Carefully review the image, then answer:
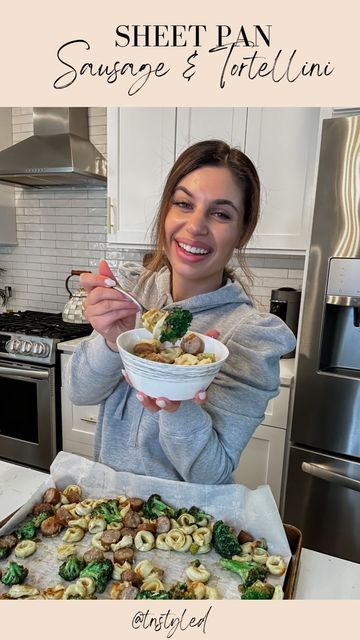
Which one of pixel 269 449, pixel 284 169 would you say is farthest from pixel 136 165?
pixel 269 449

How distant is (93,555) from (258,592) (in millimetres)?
252

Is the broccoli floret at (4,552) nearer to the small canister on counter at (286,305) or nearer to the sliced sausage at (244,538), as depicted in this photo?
the sliced sausage at (244,538)

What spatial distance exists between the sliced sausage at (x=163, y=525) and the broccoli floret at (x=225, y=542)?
0.08 m

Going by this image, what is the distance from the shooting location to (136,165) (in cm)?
197

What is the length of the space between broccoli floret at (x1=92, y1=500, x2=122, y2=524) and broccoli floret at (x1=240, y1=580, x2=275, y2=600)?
9.7 inches

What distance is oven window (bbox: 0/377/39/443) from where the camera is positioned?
2.05 metres

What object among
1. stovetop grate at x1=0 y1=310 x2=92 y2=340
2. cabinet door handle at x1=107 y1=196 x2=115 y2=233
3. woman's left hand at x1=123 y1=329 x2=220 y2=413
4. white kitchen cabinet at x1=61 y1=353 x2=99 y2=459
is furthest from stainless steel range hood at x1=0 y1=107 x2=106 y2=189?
woman's left hand at x1=123 y1=329 x2=220 y2=413

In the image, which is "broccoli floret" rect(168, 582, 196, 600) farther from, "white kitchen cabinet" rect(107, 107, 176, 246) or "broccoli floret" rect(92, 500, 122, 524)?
"white kitchen cabinet" rect(107, 107, 176, 246)

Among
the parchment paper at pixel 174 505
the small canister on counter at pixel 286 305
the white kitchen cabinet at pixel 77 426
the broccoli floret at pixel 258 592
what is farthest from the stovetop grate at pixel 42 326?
the broccoli floret at pixel 258 592

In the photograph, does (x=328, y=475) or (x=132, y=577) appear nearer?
(x=132, y=577)

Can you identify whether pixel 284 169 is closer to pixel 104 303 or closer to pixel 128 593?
pixel 104 303
